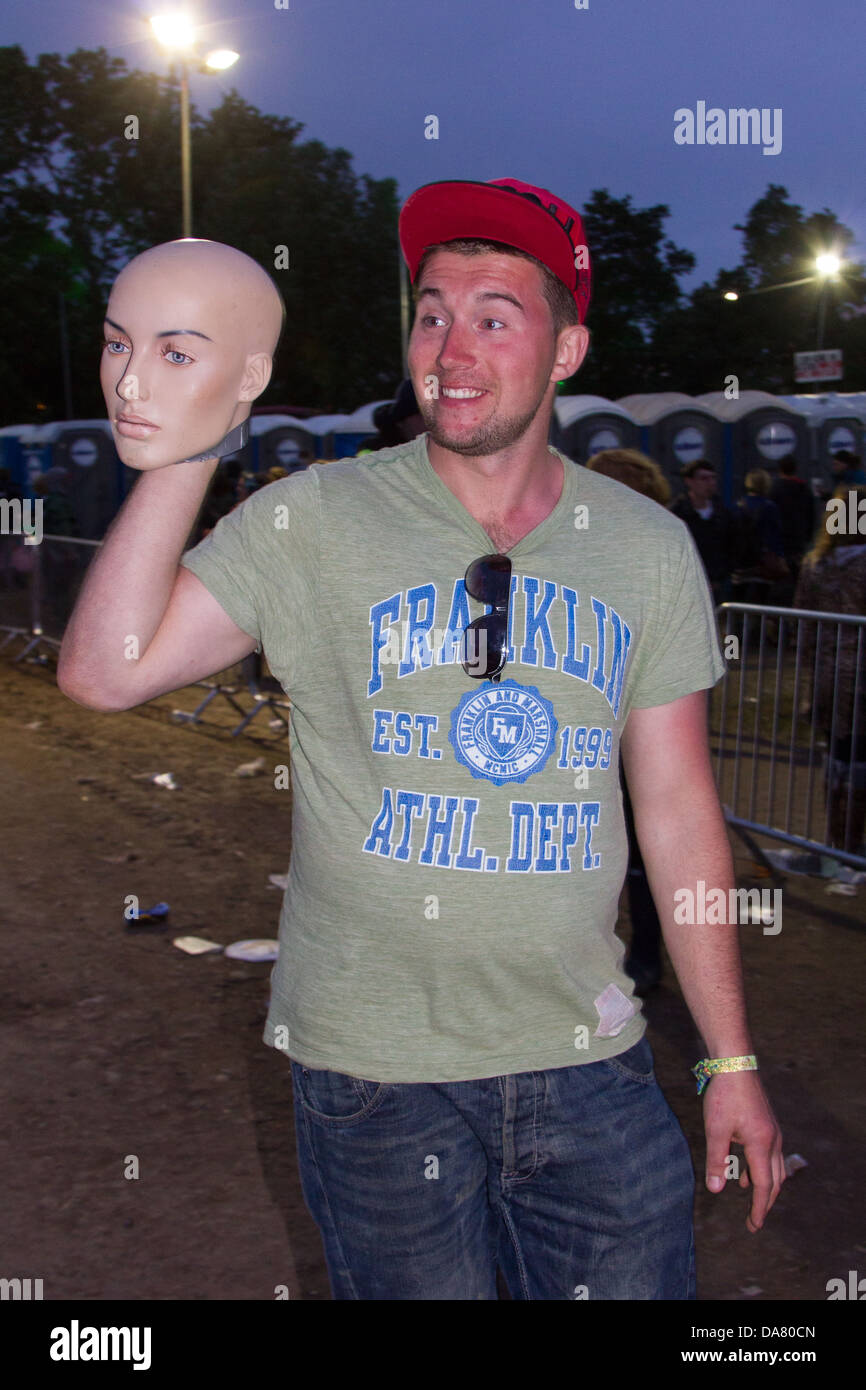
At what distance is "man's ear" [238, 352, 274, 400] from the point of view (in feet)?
5.81

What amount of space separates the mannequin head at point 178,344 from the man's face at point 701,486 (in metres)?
9.70

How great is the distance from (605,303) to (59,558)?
52.8 m

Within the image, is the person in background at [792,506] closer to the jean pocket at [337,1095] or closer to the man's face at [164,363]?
the jean pocket at [337,1095]

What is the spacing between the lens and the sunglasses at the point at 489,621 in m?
1.99

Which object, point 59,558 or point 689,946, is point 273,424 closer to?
point 59,558

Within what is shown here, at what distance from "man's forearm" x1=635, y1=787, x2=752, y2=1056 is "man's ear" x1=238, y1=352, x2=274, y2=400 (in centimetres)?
97

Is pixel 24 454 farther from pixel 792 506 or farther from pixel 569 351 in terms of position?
pixel 569 351

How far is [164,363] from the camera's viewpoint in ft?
5.51

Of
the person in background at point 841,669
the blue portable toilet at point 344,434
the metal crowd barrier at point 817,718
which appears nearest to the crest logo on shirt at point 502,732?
the metal crowd barrier at point 817,718

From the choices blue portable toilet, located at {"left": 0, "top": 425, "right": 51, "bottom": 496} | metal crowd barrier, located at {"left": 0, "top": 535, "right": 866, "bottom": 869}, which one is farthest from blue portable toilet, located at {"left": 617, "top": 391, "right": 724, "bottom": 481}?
metal crowd barrier, located at {"left": 0, "top": 535, "right": 866, "bottom": 869}

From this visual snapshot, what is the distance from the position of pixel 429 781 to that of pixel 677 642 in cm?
51

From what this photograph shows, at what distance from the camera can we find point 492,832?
198 cm

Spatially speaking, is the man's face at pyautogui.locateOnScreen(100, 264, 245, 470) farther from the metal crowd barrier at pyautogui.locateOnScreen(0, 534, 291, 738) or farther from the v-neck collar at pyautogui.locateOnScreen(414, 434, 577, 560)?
the metal crowd barrier at pyautogui.locateOnScreen(0, 534, 291, 738)
